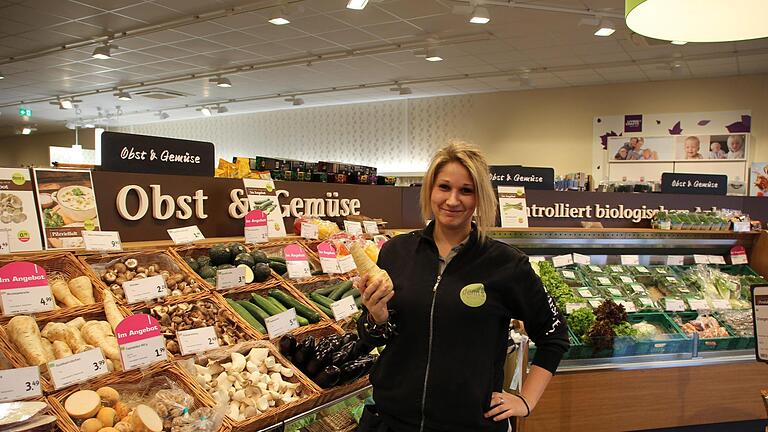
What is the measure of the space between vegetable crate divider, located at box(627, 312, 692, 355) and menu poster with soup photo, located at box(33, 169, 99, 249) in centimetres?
327

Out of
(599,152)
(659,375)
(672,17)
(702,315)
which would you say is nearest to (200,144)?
(672,17)

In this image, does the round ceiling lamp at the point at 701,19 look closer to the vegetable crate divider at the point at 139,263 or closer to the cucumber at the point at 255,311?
the cucumber at the point at 255,311

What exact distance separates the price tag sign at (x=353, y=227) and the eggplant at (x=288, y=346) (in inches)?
49.7

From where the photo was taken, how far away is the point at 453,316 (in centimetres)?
171

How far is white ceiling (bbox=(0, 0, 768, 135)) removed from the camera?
23.0 ft

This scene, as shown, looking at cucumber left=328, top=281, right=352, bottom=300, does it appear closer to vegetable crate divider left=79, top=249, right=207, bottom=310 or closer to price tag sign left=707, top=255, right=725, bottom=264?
vegetable crate divider left=79, top=249, right=207, bottom=310

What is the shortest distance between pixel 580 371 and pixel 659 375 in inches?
23.5

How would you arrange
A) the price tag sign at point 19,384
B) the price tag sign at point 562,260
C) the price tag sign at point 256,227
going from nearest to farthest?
1. the price tag sign at point 19,384
2. the price tag sign at point 256,227
3. the price tag sign at point 562,260

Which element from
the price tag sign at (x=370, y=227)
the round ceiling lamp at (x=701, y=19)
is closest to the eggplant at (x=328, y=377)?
the price tag sign at (x=370, y=227)

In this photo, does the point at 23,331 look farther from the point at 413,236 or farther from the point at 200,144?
the point at 200,144

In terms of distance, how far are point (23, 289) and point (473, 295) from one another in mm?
1560

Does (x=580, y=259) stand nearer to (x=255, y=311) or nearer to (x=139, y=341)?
(x=255, y=311)

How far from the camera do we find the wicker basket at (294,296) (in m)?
2.68

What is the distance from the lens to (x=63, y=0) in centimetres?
672
